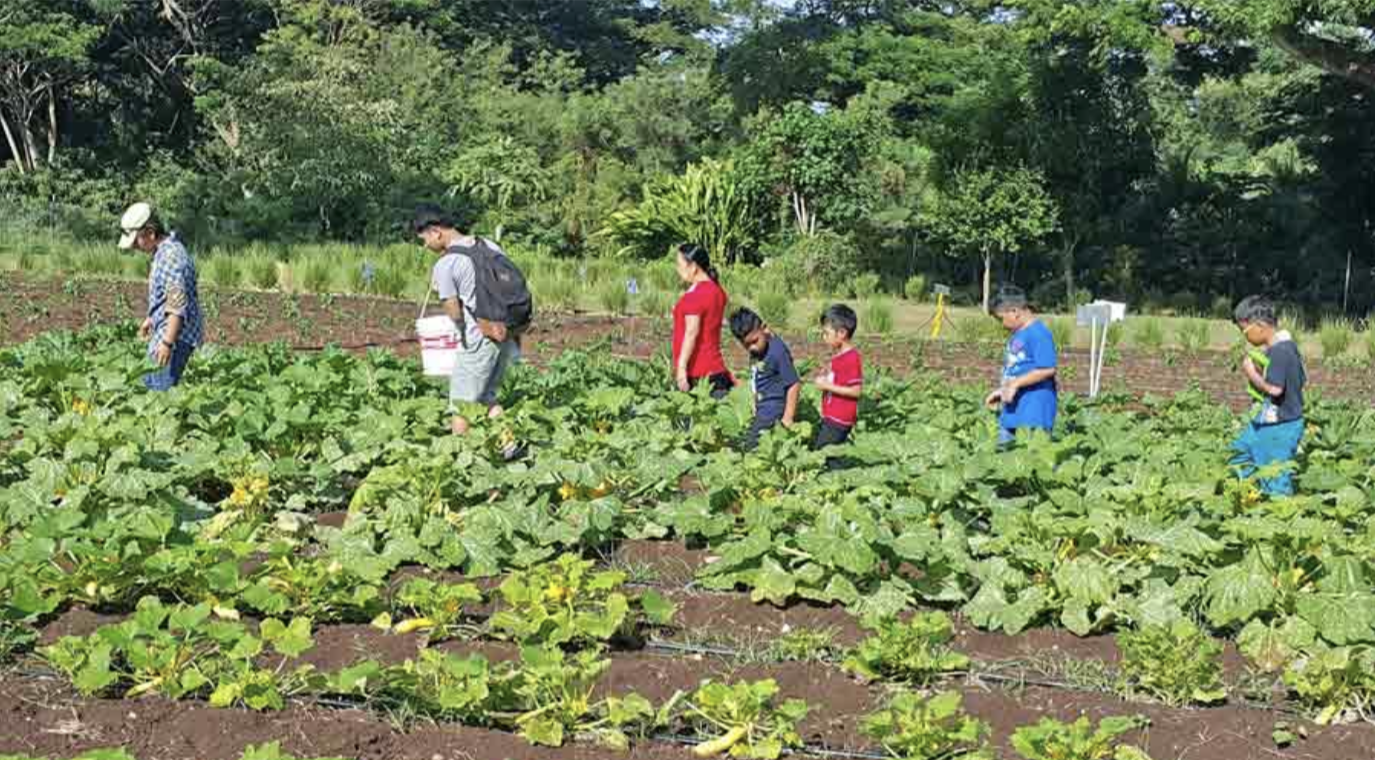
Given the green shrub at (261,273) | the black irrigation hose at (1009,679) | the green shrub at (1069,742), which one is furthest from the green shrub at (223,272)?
the green shrub at (1069,742)

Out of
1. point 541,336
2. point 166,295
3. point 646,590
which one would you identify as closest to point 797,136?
point 541,336

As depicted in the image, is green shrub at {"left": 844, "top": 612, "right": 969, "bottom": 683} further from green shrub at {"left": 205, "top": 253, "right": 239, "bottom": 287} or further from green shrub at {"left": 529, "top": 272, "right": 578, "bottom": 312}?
green shrub at {"left": 205, "top": 253, "right": 239, "bottom": 287}

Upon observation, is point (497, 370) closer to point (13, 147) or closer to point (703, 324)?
point (703, 324)

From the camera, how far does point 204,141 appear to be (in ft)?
137

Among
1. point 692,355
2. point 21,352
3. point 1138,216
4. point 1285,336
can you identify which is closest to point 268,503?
point 692,355

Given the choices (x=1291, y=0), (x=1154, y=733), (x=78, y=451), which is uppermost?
(x=1291, y=0)

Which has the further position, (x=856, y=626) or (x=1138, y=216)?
(x=1138, y=216)

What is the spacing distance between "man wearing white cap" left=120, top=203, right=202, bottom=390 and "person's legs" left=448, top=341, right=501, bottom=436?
148cm

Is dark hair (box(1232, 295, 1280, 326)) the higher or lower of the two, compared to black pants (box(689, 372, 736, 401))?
higher

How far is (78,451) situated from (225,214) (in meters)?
29.2

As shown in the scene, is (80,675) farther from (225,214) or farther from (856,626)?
(225,214)

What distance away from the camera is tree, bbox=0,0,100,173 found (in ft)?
120

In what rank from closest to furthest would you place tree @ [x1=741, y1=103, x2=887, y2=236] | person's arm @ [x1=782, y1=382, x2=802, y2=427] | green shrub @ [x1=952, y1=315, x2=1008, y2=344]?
1. person's arm @ [x1=782, y1=382, x2=802, y2=427]
2. green shrub @ [x1=952, y1=315, x2=1008, y2=344]
3. tree @ [x1=741, y1=103, x2=887, y2=236]

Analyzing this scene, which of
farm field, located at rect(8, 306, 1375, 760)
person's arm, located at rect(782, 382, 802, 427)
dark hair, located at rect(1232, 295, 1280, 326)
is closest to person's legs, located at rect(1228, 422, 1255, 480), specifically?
farm field, located at rect(8, 306, 1375, 760)
